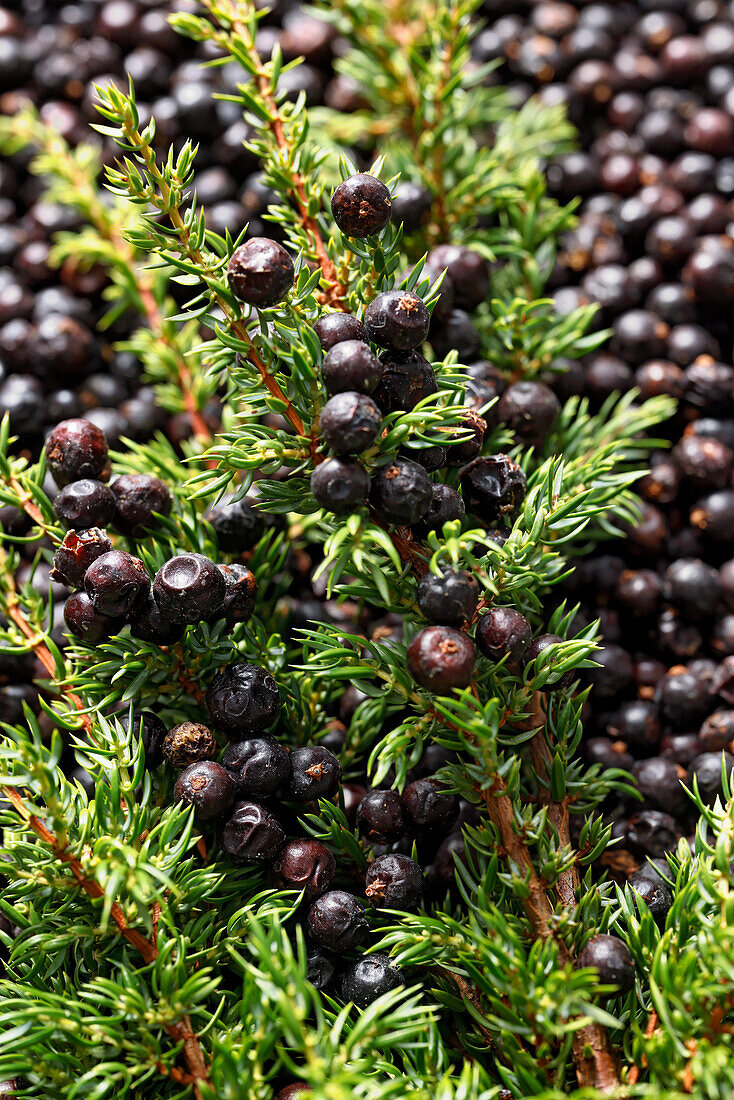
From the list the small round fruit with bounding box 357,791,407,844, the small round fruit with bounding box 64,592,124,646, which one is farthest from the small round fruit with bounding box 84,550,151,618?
the small round fruit with bounding box 357,791,407,844

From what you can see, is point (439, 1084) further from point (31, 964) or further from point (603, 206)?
point (603, 206)

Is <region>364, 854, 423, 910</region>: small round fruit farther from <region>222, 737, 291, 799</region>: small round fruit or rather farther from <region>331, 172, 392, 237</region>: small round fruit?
<region>331, 172, 392, 237</region>: small round fruit

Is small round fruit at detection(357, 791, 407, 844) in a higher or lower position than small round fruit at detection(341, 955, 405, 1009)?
higher

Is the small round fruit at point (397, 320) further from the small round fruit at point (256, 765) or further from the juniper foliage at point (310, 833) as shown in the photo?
the small round fruit at point (256, 765)

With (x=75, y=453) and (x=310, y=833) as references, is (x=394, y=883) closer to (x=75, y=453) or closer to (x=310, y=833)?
(x=310, y=833)

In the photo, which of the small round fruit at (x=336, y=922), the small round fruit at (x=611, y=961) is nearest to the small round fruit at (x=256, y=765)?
the small round fruit at (x=336, y=922)

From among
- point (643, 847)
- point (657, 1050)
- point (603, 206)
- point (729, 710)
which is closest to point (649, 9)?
point (603, 206)
